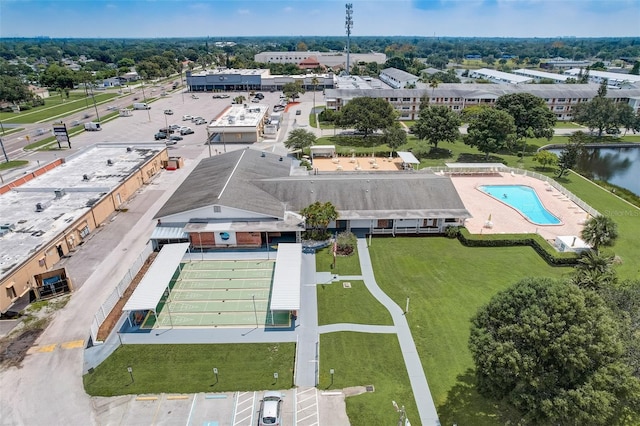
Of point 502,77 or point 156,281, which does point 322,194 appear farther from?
point 502,77

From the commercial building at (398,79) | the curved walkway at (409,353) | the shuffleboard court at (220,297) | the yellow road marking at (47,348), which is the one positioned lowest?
the curved walkway at (409,353)

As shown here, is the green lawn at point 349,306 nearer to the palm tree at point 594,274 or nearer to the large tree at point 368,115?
the palm tree at point 594,274

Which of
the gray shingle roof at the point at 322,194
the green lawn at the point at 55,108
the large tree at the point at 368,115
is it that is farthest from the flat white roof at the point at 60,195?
the green lawn at the point at 55,108

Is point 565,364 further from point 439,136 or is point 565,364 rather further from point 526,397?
point 439,136

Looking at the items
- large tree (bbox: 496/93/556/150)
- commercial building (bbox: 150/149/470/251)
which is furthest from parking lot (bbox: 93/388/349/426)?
large tree (bbox: 496/93/556/150)

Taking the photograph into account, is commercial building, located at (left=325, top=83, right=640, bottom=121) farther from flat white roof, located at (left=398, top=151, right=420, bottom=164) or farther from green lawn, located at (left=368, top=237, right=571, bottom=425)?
green lawn, located at (left=368, top=237, right=571, bottom=425)
